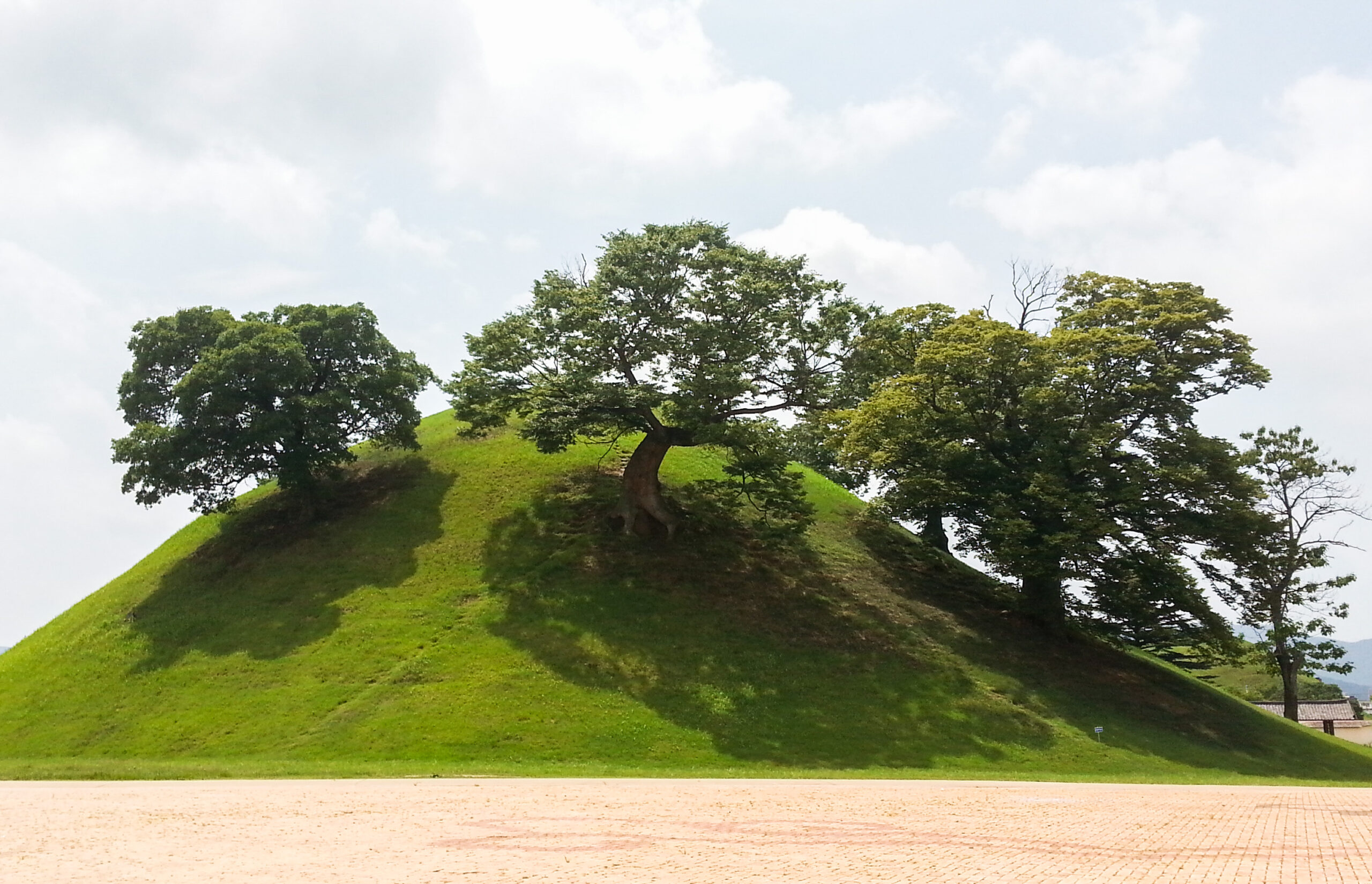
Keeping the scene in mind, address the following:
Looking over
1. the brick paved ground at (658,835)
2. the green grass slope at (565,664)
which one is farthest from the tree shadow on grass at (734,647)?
the brick paved ground at (658,835)

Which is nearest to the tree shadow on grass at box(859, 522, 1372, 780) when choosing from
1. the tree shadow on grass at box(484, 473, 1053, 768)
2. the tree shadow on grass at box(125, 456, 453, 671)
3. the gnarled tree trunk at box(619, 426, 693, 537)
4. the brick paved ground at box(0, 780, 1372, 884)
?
the tree shadow on grass at box(484, 473, 1053, 768)

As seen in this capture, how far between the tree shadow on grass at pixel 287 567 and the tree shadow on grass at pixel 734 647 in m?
5.51

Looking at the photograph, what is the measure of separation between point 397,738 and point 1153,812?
2290 cm

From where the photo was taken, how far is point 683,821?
1695 centimetres

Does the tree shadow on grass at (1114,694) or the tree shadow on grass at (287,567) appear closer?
the tree shadow on grass at (1114,694)

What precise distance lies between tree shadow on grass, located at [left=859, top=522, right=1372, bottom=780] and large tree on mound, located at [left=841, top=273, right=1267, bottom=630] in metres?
2.41

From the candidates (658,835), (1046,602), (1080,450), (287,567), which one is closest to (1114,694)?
(1046,602)

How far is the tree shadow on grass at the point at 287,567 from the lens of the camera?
40344mm

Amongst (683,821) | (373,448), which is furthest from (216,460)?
(683,821)

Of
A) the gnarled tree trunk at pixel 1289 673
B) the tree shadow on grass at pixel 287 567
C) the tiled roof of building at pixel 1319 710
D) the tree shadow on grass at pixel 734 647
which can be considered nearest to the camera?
the tree shadow on grass at pixel 734 647

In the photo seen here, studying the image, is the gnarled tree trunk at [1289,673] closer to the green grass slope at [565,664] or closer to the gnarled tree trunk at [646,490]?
the green grass slope at [565,664]

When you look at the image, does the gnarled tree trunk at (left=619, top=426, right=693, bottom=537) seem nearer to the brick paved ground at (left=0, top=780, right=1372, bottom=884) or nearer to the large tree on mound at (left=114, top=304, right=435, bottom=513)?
the large tree on mound at (left=114, top=304, right=435, bottom=513)

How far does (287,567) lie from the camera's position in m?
45.1

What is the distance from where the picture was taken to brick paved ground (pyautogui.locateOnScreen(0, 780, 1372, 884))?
12.3 metres
